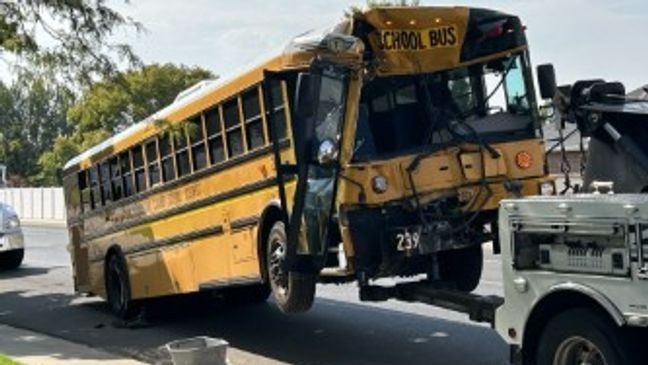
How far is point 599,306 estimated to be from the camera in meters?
5.66

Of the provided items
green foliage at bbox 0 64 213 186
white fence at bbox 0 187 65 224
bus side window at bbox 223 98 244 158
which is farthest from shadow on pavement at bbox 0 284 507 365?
white fence at bbox 0 187 65 224

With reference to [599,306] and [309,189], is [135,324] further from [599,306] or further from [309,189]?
[599,306]

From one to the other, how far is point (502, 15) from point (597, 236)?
341cm

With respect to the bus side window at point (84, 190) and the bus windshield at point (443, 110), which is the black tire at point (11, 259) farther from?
the bus windshield at point (443, 110)

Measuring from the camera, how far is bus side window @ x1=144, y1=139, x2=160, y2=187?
40.0 feet

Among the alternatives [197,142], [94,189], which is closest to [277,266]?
[197,142]

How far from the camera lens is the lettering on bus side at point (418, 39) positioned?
8.27m

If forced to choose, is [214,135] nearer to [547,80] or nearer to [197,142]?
[197,142]

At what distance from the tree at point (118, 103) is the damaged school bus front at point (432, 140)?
12.1ft

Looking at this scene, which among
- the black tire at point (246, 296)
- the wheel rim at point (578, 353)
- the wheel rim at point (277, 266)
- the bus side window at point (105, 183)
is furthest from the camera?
the bus side window at point (105, 183)

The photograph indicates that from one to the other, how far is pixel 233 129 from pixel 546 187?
10.4ft

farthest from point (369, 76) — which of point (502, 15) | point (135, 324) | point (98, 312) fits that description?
point (98, 312)

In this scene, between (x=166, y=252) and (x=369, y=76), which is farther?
(x=166, y=252)

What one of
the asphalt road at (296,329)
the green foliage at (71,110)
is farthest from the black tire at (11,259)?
the asphalt road at (296,329)
